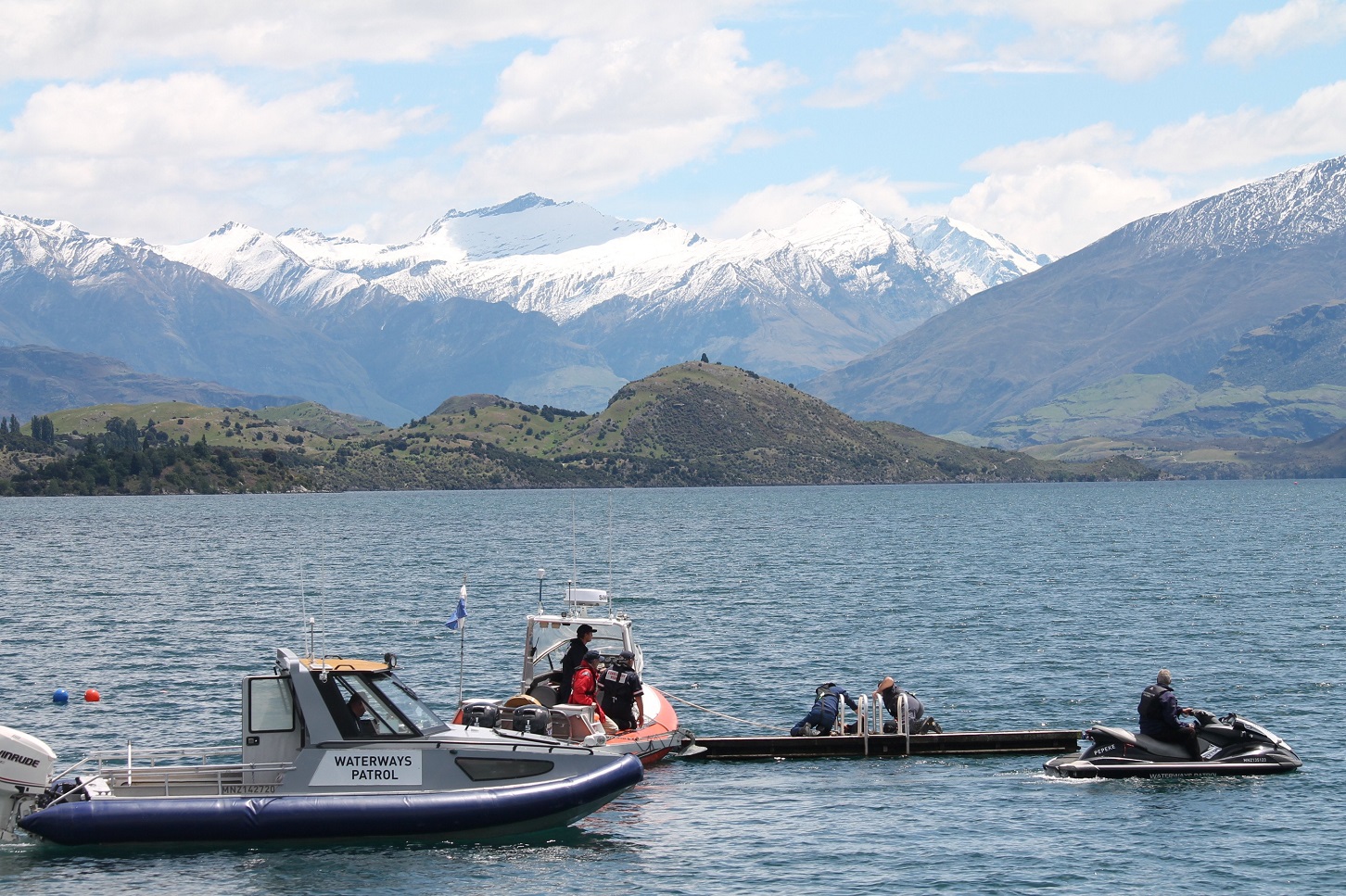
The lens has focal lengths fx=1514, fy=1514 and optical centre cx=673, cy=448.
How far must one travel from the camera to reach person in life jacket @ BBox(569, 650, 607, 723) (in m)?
41.9

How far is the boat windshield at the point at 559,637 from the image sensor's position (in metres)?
46.2

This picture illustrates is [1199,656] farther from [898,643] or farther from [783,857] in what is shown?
[783,857]

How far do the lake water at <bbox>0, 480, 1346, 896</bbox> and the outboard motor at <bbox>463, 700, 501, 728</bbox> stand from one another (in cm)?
387

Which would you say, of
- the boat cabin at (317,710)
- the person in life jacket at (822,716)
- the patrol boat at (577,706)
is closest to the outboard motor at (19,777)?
the boat cabin at (317,710)

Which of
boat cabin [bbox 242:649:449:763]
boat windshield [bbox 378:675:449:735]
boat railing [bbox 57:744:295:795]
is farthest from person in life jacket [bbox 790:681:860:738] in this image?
boat railing [bbox 57:744:295:795]

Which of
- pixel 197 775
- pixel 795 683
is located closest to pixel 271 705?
pixel 197 775

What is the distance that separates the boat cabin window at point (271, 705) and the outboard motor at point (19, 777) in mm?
4635

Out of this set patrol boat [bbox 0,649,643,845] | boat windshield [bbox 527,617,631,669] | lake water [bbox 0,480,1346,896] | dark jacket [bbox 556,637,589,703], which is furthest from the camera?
boat windshield [bbox 527,617,631,669]

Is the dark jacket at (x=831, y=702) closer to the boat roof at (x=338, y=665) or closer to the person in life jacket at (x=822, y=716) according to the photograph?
the person in life jacket at (x=822, y=716)

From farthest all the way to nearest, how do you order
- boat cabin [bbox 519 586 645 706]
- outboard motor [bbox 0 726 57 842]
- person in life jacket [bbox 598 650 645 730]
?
boat cabin [bbox 519 586 645 706], person in life jacket [bbox 598 650 645 730], outboard motor [bbox 0 726 57 842]

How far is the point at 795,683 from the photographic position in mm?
61531

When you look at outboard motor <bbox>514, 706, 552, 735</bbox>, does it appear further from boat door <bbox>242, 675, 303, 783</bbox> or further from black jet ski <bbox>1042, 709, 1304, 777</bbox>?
black jet ski <bbox>1042, 709, 1304, 777</bbox>

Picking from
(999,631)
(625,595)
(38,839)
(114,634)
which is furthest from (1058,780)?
(625,595)

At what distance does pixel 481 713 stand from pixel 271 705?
22.0ft
